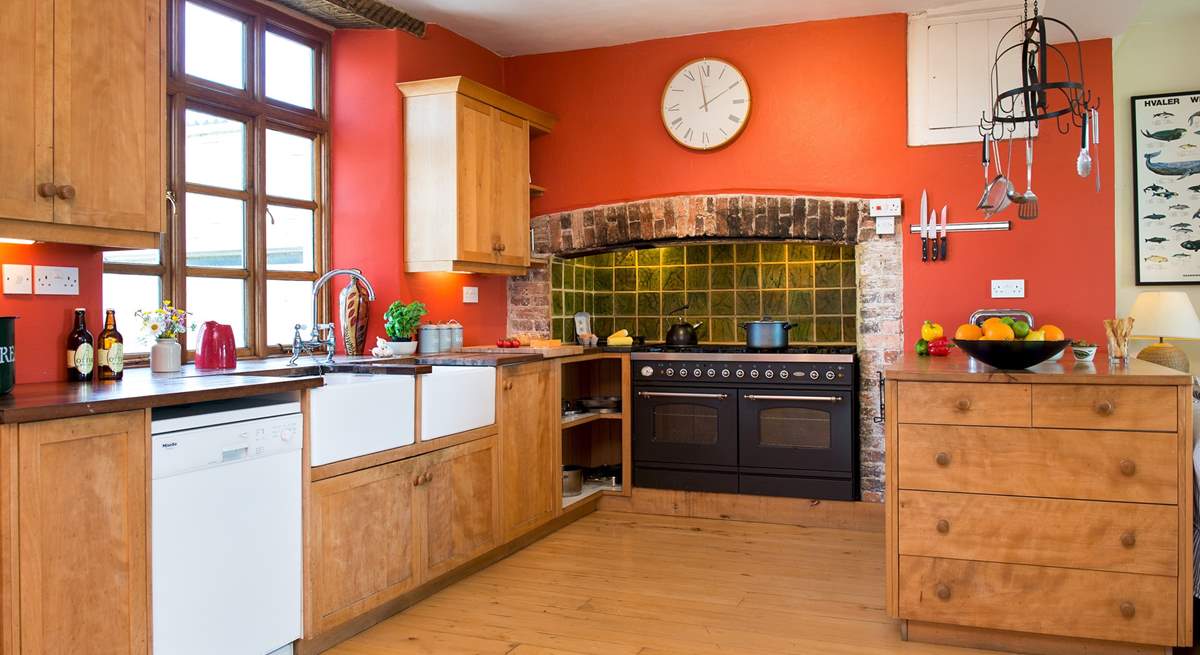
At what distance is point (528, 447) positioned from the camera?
14.4 feet

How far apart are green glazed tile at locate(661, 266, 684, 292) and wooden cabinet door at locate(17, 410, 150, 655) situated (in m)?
3.87

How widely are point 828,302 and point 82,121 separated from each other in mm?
4080

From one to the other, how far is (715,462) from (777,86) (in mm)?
2173

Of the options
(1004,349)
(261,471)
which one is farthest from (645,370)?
(261,471)

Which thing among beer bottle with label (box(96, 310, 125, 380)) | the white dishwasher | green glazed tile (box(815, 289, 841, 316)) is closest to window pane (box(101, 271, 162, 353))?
beer bottle with label (box(96, 310, 125, 380))

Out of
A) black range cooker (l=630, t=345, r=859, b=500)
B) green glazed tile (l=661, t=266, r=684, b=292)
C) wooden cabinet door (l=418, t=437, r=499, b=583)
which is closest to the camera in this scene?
wooden cabinet door (l=418, t=437, r=499, b=583)

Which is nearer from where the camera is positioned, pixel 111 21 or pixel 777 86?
pixel 111 21

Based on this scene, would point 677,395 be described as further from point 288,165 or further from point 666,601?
point 288,165

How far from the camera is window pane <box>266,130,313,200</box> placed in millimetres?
4199

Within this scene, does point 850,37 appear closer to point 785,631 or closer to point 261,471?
point 785,631

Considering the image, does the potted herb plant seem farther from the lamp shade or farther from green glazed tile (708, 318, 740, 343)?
the lamp shade

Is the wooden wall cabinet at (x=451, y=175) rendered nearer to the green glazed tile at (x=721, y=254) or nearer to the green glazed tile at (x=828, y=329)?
the green glazed tile at (x=721, y=254)

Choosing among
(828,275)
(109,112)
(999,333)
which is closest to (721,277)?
(828,275)

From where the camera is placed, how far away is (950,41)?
15.1 feet
